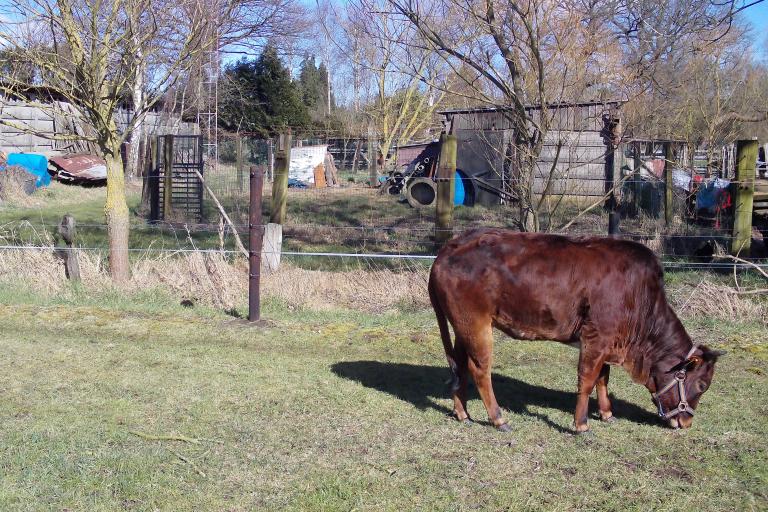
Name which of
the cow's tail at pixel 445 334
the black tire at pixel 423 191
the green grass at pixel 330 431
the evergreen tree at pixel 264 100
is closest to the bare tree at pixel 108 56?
→ the green grass at pixel 330 431

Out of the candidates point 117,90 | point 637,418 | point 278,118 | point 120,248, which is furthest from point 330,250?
point 278,118

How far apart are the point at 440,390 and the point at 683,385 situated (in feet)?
6.70

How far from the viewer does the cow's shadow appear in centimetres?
624

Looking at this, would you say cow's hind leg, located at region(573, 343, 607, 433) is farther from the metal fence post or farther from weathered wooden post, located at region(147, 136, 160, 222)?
the metal fence post

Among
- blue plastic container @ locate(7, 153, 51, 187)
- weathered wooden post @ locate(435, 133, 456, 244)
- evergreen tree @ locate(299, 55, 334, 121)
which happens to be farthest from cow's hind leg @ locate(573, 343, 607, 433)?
evergreen tree @ locate(299, 55, 334, 121)

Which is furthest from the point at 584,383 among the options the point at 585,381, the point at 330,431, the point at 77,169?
the point at 77,169

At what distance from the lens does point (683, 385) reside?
5.77 meters

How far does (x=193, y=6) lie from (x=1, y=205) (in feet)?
40.6

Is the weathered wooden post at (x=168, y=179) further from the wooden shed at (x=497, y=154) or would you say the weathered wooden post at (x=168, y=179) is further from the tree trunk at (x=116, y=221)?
the tree trunk at (x=116, y=221)

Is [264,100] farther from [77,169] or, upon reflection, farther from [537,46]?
[537,46]

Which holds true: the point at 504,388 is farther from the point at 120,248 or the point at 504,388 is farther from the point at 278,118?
the point at 278,118

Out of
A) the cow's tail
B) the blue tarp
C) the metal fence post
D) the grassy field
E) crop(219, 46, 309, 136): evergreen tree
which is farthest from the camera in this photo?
crop(219, 46, 309, 136): evergreen tree

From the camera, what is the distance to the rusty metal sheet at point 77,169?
88.9 feet

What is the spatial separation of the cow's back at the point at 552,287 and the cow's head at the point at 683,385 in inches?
15.5
